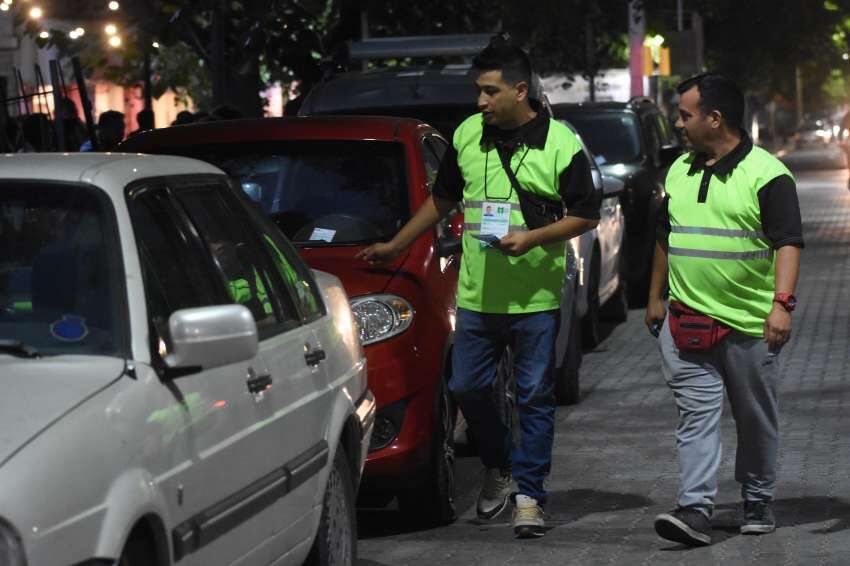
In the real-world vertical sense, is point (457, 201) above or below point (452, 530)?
above

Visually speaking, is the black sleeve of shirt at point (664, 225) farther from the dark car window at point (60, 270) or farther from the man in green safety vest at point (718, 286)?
the dark car window at point (60, 270)

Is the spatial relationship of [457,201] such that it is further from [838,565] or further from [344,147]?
[838,565]

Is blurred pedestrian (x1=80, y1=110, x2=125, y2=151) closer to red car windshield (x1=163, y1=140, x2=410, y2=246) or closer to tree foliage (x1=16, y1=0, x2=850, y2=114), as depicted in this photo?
tree foliage (x1=16, y1=0, x2=850, y2=114)

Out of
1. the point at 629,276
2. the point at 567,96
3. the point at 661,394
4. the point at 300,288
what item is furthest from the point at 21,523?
the point at 567,96

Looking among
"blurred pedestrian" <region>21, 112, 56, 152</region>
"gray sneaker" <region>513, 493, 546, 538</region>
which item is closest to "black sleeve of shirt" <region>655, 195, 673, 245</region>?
"gray sneaker" <region>513, 493, 546, 538</region>

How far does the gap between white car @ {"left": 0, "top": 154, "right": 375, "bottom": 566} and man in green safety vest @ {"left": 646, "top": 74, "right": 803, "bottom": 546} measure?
170cm

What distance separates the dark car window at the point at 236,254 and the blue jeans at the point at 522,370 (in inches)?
72.8

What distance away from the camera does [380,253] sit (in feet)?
24.5

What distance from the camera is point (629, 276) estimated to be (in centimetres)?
1709

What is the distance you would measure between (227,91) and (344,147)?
9.51m

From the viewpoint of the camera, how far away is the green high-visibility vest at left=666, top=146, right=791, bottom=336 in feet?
23.2

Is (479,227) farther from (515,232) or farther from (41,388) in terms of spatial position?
(41,388)

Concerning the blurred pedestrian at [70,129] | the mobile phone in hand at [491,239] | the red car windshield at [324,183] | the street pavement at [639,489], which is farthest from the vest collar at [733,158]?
the blurred pedestrian at [70,129]

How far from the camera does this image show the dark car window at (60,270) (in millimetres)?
4625
